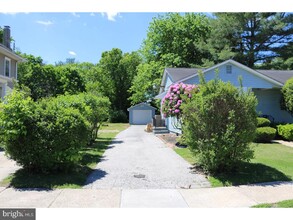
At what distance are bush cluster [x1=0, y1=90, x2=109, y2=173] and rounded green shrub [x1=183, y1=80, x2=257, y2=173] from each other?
3.38 m

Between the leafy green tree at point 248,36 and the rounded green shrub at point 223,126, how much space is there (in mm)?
25864

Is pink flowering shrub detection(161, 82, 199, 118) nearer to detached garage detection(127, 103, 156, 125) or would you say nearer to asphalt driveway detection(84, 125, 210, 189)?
asphalt driveway detection(84, 125, 210, 189)

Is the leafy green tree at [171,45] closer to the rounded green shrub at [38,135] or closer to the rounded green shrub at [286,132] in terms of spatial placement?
the rounded green shrub at [286,132]

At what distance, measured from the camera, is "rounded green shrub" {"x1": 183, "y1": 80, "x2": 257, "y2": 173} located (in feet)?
25.7

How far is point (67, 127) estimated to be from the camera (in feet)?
25.0

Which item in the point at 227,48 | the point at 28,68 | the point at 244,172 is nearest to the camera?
the point at 244,172

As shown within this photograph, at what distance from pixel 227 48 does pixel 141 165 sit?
27641 millimetres

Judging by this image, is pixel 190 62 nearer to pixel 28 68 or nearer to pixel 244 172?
pixel 28 68

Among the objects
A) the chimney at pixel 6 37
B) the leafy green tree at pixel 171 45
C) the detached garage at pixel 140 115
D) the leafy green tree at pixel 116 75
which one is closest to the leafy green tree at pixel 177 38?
the leafy green tree at pixel 171 45

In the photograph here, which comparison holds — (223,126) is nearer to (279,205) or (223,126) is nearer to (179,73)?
(279,205)

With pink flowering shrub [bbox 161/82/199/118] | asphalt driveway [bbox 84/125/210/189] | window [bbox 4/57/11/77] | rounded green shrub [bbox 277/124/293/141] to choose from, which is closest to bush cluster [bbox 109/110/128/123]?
window [bbox 4/57/11/77]

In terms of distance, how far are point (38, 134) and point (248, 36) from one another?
1282 inches

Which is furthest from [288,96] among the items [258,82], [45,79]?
[45,79]

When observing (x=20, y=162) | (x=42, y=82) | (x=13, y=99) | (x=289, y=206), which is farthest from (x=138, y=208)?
(x=42, y=82)
